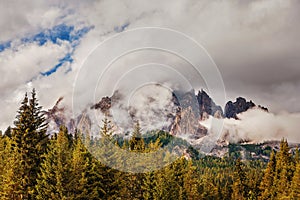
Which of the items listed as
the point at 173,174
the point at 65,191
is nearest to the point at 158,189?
the point at 173,174

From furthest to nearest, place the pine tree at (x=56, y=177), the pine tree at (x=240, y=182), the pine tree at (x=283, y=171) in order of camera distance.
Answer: the pine tree at (x=240, y=182), the pine tree at (x=283, y=171), the pine tree at (x=56, y=177)

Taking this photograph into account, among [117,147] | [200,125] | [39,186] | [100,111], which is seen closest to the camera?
[200,125]

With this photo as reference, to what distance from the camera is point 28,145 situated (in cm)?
4319

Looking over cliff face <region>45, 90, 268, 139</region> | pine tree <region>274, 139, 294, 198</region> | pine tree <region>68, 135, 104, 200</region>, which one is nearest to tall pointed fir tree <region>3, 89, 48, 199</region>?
Answer: pine tree <region>68, 135, 104, 200</region>

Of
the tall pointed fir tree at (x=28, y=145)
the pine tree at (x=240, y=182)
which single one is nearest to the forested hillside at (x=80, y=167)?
the tall pointed fir tree at (x=28, y=145)

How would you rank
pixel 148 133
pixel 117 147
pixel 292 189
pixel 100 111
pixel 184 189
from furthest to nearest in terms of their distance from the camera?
pixel 184 189 < pixel 292 189 < pixel 117 147 < pixel 148 133 < pixel 100 111

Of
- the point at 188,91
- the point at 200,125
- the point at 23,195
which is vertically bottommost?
the point at 23,195

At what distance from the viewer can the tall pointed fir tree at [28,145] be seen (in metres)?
41.7

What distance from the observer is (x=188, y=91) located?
85.4 ft

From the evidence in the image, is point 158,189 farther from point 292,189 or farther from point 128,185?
A: point 292,189

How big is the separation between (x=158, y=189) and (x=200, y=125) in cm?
2402

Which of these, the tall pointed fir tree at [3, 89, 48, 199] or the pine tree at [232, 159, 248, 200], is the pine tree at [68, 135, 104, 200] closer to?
the tall pointed fir tree at [3, 89, 48, 199]

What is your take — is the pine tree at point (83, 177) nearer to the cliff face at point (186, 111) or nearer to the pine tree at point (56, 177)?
the pine tree at point (56, 177)

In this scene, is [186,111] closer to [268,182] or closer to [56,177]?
[56,177]
